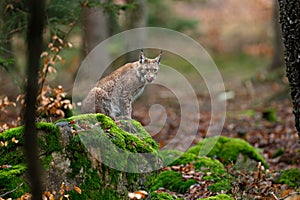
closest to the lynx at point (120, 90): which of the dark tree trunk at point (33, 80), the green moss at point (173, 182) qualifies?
the green moss at point (173, 182)

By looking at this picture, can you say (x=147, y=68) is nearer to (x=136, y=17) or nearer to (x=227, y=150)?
(x=227, y=150)

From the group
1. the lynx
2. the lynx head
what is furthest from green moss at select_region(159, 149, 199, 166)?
the lynx head

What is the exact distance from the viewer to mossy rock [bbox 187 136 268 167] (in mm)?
9344

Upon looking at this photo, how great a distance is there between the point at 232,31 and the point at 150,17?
1244 cm

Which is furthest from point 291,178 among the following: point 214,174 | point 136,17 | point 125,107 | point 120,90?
point 136,17

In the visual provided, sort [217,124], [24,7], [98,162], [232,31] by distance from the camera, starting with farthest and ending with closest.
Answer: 1. [232,31]
2. [217,124]
3. [24,7]
4. [98,162]

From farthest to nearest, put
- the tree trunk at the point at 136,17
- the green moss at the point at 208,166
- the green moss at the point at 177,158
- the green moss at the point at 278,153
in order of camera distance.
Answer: the tree trunk at the point at 136,17 → the green moss at the point at 278,153 → the green moss at the point at 177,158 → the green moss at the point at 208,166

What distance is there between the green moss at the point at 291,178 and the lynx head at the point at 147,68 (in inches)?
113

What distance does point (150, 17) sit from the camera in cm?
2052

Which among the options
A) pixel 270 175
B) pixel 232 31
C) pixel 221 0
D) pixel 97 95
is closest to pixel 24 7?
pixel 97 95

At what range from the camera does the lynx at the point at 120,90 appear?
7816mm

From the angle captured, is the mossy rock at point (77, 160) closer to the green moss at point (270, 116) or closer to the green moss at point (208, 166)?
the green moss at point (208, 166)

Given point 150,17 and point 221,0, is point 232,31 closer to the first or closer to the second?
point 221,0

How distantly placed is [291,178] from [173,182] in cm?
210
